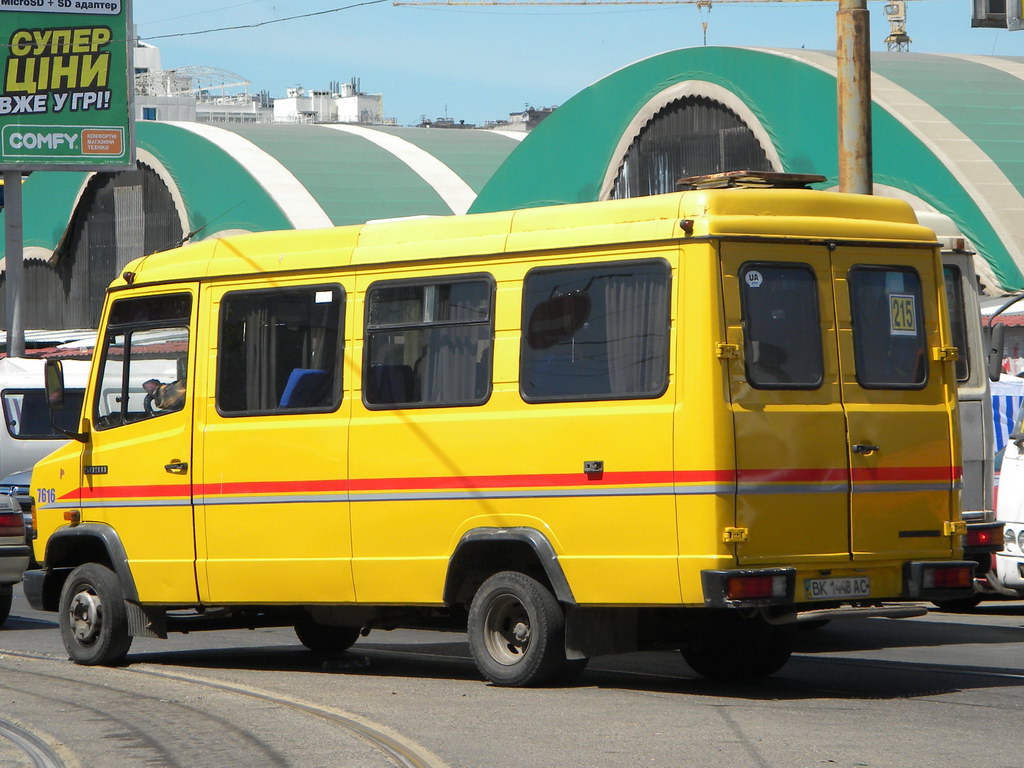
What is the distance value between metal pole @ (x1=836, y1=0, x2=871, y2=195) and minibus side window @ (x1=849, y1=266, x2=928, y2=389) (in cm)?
487

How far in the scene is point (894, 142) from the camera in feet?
99.0

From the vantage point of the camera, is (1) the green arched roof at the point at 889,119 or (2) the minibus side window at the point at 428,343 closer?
(2) the minibus side window at the point at 428,343

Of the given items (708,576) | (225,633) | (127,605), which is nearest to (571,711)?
(708,576)

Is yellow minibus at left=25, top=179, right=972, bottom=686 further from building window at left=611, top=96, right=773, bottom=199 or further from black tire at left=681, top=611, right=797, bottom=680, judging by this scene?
building window at left=611, top=96, right=773, bottom=199

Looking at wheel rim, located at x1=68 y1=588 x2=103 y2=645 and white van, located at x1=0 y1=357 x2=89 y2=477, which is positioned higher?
white van, located at x1=0 y1=357 x2=89 y2=477

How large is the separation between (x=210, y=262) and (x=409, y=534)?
8.31ft

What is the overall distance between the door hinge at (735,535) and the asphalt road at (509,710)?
91cm

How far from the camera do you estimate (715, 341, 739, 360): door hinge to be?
9438 millimetres

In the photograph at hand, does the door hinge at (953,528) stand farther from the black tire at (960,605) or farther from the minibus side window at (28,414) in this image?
the minibus side window at (28,414)

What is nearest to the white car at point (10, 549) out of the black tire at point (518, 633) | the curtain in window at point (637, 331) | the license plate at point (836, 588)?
the black tire at point (518, 633)

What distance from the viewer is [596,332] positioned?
32.7ft

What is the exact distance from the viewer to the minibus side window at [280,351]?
1116 cm

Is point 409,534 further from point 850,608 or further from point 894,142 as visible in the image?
point 894,142

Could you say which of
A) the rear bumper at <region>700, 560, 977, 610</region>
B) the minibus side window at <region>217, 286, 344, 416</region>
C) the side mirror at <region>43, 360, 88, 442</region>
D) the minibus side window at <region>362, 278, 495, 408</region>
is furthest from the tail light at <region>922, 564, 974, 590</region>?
the side mirror at <region>43, 360, 88, 442</region>
